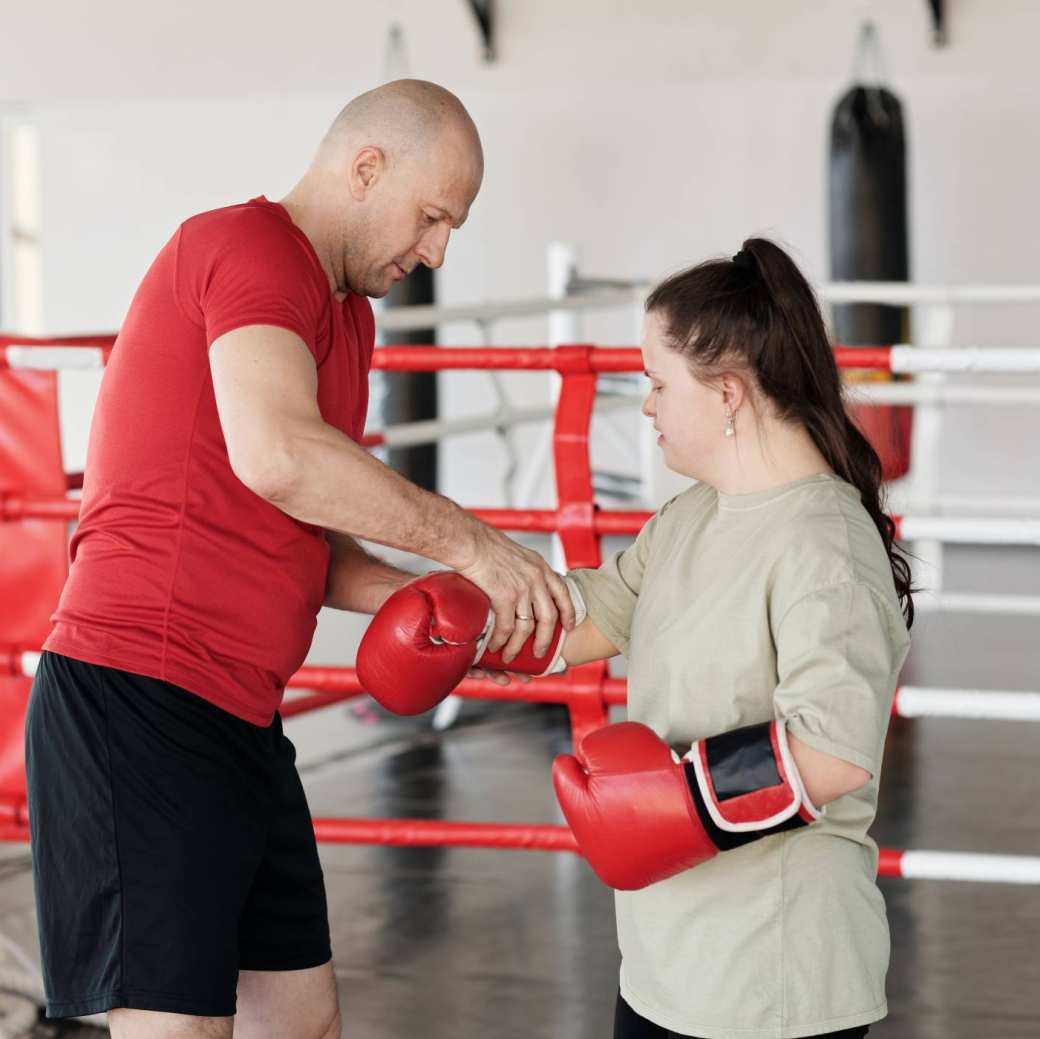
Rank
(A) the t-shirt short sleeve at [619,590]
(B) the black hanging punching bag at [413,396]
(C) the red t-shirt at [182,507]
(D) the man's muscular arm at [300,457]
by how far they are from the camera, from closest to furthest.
→ 1. (D) the man's muscular arm at [300,457]
2. (C) the red t-shirt at [182,507]
3. (A) the t-shirt short sleeve at [619,590]
4. (B) the black hanging punching bag at [413,396]

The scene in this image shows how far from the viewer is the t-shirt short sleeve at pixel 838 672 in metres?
1.23

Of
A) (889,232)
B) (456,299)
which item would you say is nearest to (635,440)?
(456,299)

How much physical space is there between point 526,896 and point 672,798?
5.59 ft

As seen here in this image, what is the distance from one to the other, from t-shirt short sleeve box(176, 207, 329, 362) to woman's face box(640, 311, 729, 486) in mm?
331

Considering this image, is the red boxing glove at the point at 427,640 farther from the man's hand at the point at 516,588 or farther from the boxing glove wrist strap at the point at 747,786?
the boxing glove wrist strap at the point at 747,786

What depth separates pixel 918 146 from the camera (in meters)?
8.09

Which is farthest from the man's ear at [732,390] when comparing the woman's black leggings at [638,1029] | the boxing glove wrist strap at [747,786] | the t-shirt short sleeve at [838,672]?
the woman's black leggings at [638,1029]

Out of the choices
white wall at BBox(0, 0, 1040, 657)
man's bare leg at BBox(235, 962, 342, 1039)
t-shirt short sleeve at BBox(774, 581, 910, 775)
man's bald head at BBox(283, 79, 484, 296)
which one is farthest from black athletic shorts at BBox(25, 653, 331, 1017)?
white wall at BBox(0, 0, 1040, 657)

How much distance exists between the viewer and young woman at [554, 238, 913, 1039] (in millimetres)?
1262

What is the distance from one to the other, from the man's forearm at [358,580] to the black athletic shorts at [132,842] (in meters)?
0.24

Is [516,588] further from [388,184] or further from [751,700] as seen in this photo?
[388,184]

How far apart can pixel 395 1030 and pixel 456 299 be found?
6859 millimetres

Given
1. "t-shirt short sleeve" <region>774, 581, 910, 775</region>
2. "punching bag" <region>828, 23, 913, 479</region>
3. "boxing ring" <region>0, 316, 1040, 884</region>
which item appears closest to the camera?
"t-shirt short sleeve" <region>774, 581, 910, 775</region>

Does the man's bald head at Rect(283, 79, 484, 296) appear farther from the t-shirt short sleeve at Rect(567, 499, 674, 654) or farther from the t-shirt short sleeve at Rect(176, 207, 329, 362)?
the t-shirt short sleeve at Rect(567, 499, 674, 654)
